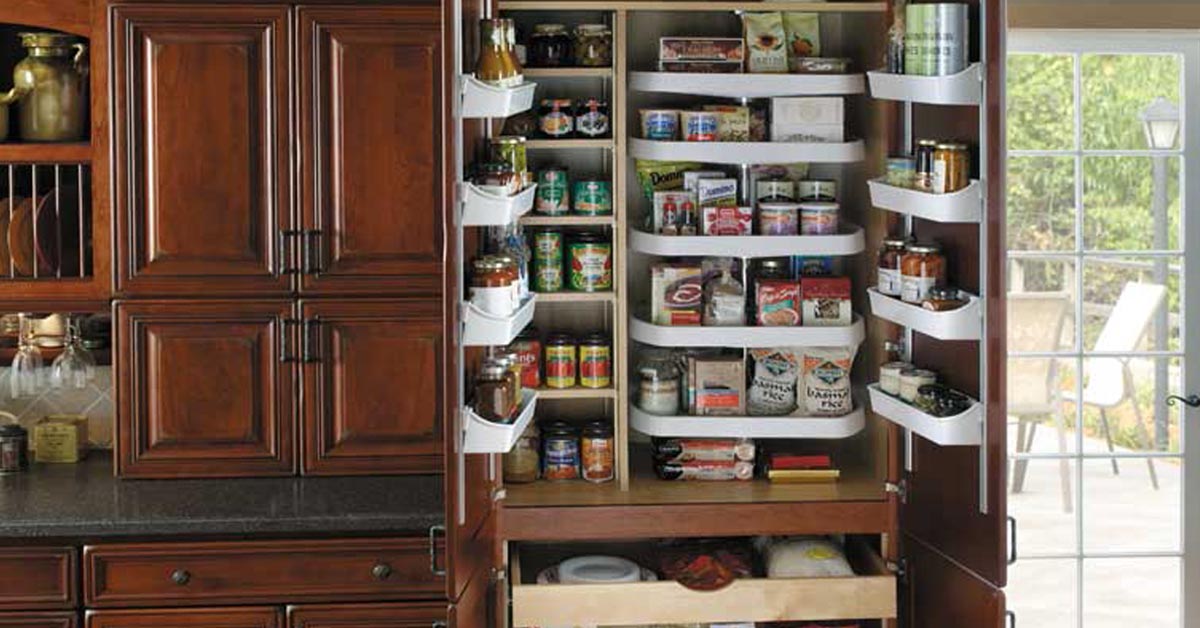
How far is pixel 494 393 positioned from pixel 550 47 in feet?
3.27

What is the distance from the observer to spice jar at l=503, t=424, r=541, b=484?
3693mm

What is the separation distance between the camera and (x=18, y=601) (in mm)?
3342

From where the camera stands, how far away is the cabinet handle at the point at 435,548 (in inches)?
118

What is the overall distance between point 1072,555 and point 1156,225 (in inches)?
36.5

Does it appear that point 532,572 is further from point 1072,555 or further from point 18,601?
point 1072,555

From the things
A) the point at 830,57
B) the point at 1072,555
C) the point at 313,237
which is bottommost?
the point at 1072,555

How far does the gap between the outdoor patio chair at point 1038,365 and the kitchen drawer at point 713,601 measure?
1.04 m

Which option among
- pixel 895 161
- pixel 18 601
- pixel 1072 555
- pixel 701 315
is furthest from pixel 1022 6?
pixel 18 601

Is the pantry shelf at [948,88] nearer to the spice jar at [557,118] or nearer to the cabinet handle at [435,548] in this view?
the spice jar at [557,118]

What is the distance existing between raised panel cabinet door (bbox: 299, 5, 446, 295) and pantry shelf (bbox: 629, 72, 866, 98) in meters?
0.51

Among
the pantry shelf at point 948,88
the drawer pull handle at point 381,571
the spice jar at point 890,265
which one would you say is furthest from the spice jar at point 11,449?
the pantry shelf at point 948,88

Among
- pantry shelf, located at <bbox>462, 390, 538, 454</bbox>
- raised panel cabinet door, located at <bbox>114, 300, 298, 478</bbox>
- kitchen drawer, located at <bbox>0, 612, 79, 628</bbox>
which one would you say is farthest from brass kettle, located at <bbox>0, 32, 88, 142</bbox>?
pantry shelf, located at <bbox>462, 390, 538, 454</bbox>

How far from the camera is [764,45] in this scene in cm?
369

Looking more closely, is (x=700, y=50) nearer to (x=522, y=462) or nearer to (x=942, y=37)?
(x=942, y=37)
